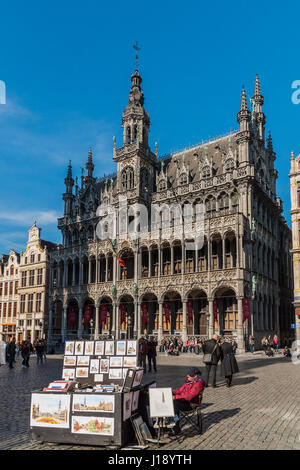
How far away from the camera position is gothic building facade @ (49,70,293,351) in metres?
41.0

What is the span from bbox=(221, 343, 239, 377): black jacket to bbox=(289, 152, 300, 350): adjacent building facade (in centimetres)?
2512

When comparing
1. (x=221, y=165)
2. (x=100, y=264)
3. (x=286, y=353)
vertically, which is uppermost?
(x=221, y=165)

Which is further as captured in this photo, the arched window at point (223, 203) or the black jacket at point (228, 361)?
the arched window at point (223, 203)

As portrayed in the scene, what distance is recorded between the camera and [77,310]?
53219 mm

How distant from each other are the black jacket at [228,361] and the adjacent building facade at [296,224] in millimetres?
25120

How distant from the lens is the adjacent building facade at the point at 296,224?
3888 cm

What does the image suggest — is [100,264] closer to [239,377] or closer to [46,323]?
[46,323]

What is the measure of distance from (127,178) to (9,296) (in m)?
30.2

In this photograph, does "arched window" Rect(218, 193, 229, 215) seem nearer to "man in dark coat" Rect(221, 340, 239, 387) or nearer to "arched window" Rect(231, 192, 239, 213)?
"arched window" Rect(231, 192, 239, 213)

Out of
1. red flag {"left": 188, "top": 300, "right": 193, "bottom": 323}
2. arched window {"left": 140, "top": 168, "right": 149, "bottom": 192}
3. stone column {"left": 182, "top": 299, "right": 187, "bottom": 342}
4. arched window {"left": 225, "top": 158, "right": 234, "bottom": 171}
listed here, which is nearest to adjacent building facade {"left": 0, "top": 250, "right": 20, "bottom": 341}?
arched window {"left": 140, "top": 168, "right": 149, "bottom": 192}

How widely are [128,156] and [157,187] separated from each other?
534 cm

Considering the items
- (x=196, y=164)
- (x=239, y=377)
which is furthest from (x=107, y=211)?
(x=239, y=377)

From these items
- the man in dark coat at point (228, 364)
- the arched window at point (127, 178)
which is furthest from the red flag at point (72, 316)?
the man in dark coat at point (228, 364)

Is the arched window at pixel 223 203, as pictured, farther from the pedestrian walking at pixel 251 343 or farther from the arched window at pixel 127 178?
the pedestrian walking at pixel 251 343
